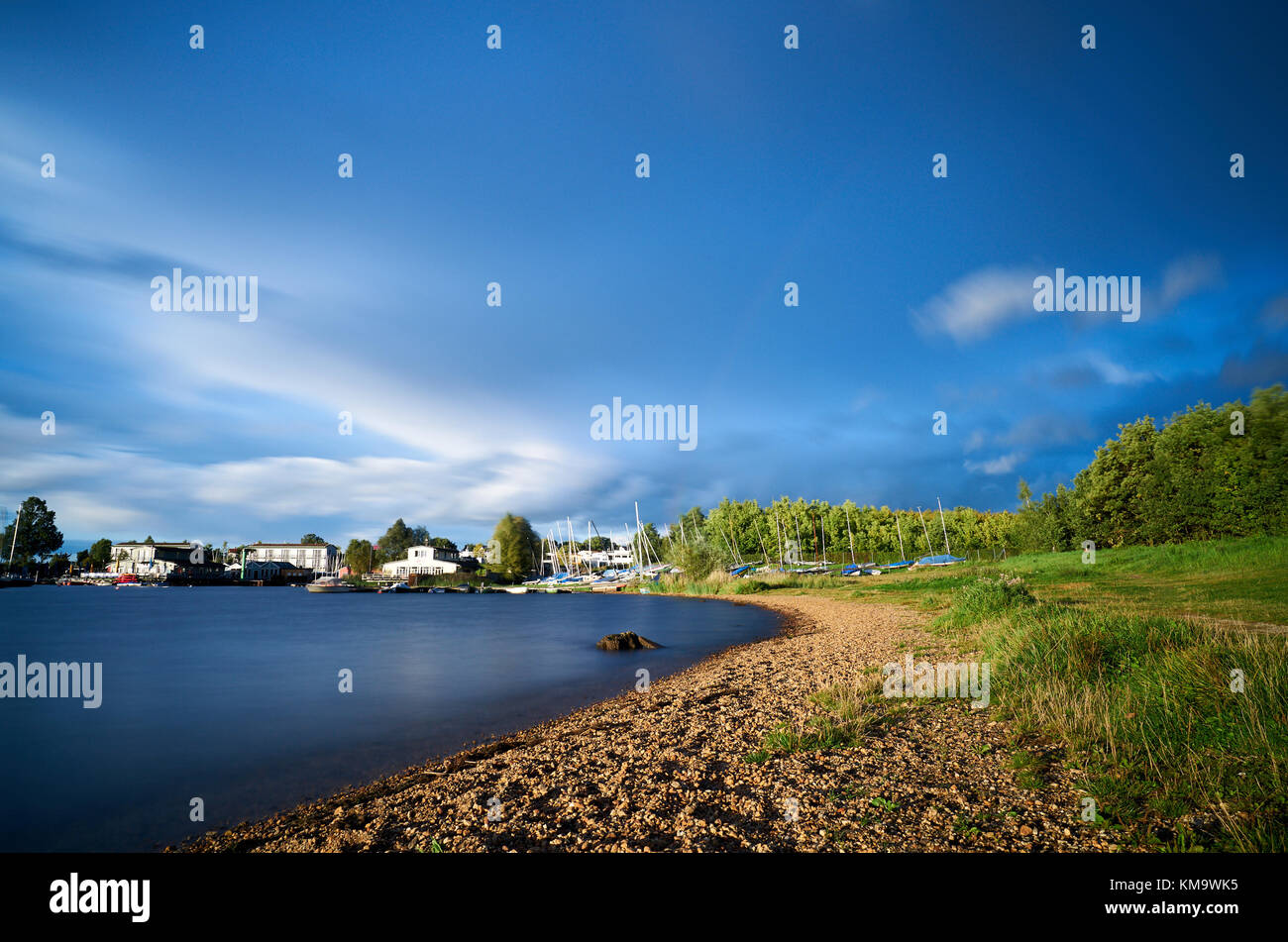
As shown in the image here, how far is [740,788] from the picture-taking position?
724cm

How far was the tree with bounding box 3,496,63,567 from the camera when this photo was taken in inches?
5556

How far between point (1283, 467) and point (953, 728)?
46384 millimetres

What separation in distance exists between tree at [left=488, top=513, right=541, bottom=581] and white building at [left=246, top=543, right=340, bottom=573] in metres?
76.2

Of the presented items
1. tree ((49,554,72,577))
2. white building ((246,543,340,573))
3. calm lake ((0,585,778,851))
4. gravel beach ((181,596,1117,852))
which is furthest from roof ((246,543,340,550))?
gravel beach ((181,596,1117,852))

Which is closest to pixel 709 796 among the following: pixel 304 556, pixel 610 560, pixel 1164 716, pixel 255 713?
pixel 1164 716

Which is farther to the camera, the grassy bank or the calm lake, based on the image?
the calm lake

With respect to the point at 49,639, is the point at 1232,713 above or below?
above

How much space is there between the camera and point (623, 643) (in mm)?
28328

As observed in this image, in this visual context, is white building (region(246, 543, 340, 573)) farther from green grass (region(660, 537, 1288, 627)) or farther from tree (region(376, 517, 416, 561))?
green grass (region(660, 537, 1288, 627))

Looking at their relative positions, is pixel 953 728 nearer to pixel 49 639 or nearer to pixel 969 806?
pixel 969 806

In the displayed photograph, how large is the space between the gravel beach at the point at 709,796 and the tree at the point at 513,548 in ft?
382

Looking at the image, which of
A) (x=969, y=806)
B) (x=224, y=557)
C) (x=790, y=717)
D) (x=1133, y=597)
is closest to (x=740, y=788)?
(x=969, y=806)

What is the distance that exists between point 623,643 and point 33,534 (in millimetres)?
187190

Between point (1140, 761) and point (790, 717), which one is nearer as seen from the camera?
point (1140, 761)
